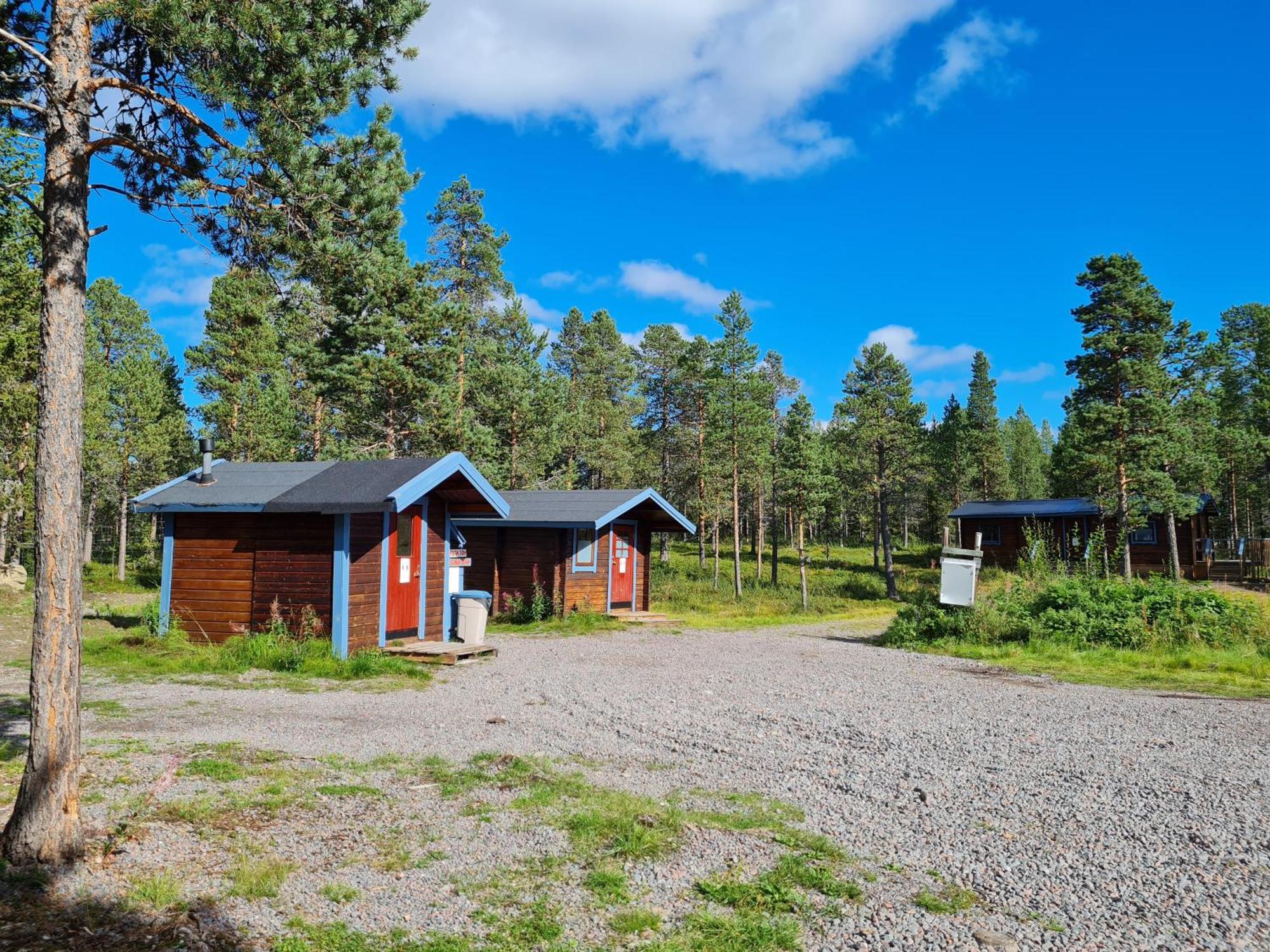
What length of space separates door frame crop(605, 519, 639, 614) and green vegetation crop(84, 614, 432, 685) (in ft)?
31.9

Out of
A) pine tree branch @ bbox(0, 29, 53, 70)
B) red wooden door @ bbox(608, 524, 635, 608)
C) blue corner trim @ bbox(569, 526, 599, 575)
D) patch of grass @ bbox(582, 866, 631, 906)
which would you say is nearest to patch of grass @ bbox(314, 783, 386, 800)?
patch of grass @ bbox(582, 866, 631, 906)

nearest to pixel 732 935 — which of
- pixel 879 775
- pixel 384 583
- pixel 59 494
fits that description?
pixel 879 775

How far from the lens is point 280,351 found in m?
36.7

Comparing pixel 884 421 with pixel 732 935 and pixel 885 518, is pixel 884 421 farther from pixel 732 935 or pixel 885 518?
pixel 732 935

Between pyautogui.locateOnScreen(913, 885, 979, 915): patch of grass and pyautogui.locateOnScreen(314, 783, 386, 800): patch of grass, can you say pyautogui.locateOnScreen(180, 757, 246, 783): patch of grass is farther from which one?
pyautogui.locateOnScreen(913, 885, 979, 915): patch of grass

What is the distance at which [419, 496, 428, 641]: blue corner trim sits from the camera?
587 inches

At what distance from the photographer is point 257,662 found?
12.1 metres

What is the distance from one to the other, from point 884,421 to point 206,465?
91.8ft

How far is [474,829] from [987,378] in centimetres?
5582

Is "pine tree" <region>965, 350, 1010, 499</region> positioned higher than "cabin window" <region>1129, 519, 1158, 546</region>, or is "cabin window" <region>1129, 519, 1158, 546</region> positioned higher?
"pine tree" <region>965, 350, 1010, 499</region>

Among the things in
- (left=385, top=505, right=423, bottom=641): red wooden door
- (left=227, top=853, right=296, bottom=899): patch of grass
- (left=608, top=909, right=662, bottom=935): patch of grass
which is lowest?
(left=608, top=909, right=662, bottom=935): patch of grass

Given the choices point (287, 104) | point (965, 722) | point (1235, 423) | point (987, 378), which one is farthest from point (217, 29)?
point (987, 378)

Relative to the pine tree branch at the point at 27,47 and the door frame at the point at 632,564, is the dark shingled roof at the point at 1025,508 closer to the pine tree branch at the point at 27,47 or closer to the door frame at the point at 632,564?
the door frame at the point at 632,564

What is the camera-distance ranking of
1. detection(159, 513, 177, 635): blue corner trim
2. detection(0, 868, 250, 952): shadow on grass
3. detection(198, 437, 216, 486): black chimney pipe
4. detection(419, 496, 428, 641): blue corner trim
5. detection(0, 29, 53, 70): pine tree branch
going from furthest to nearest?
1. detection(419, 496, 428, 641): blue corner trim
2. detection(198, 437, 216, 486): black chimney pipe
3. detection(159, 513, 177, 635): blue corner trim
4. detection(0, 29, 53, 70): pine tree branch
5. detection(0, 868, 250, 952): shadow on grass
